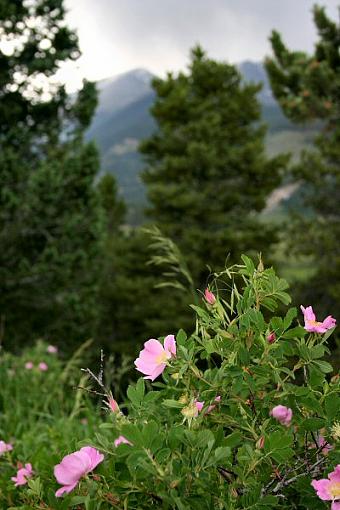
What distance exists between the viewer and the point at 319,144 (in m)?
14.9

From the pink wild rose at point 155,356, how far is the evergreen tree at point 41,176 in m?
11.0

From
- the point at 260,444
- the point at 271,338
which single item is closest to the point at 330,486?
the point at 260,444

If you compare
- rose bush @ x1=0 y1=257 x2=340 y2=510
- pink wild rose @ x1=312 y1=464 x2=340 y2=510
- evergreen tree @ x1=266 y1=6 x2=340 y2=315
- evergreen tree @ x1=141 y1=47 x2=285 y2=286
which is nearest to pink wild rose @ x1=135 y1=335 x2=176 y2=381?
rose bush @ x1=0 y1=257 x2=340 y2=510

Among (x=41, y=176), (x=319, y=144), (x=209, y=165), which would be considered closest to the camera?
(x=41, y=176)

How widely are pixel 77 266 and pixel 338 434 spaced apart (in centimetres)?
1216

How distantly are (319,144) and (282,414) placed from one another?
14.3 metres

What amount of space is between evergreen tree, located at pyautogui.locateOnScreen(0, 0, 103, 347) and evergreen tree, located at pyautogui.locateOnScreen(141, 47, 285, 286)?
5.20 m

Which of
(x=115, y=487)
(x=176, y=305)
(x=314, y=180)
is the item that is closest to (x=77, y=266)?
(x=176, y=305)

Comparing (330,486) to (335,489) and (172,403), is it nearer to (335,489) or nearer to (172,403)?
(335,489)

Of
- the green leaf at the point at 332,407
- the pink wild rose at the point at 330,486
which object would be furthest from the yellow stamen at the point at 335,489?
the green leaf at the point at 332,407

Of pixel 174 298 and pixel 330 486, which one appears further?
pixel 174 298

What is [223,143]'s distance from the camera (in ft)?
59.9

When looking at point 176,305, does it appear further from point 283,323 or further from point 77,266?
point 283,323

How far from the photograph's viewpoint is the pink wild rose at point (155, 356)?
4.35 feet
